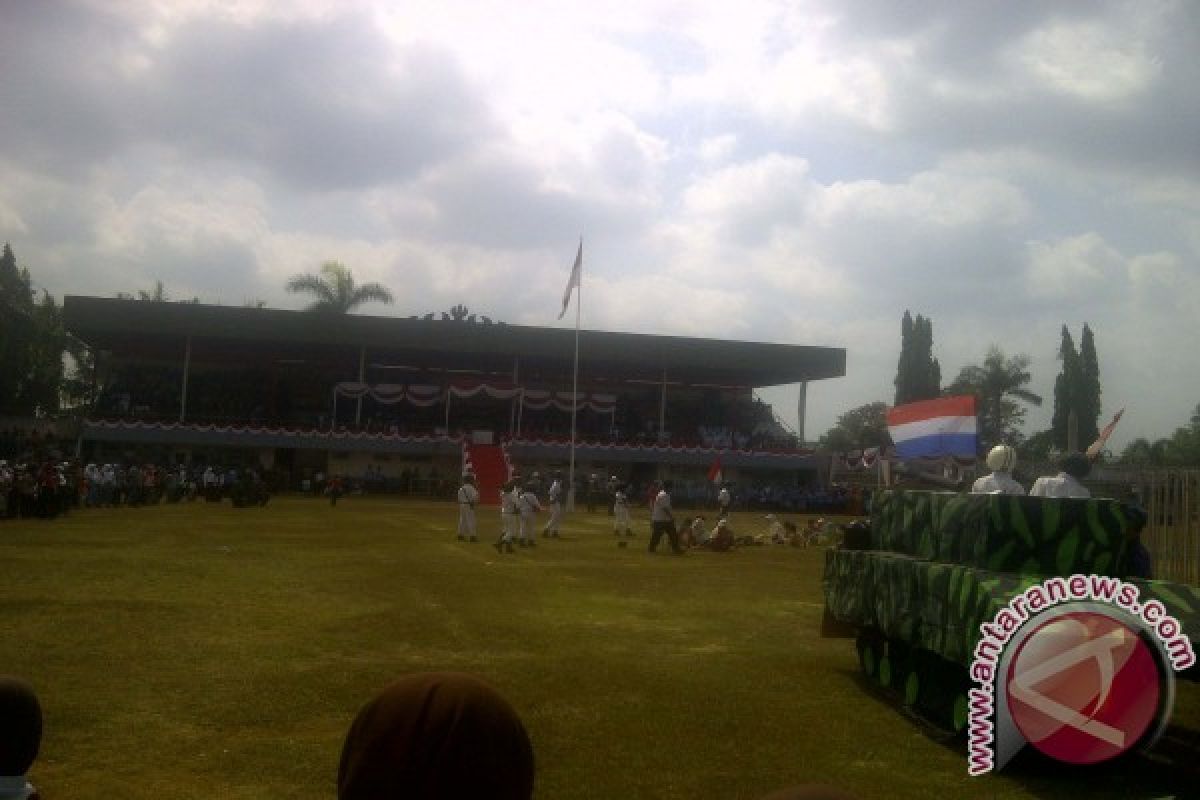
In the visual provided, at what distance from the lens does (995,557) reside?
252 inches

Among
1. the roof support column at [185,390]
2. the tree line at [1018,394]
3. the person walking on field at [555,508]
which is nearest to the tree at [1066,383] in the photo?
the tree line at [1018,394]

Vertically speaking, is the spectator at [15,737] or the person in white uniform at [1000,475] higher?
the person in white uniform at [1000,475]

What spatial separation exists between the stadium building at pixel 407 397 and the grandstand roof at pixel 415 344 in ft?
0.27

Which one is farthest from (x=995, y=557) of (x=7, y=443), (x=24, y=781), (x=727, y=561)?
(x=7, y=443)

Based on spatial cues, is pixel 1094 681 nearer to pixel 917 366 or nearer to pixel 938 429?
pixel 938 429


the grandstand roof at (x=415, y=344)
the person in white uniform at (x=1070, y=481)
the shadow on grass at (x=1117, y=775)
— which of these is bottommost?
the shadow on grass at (x=1117, y=775)

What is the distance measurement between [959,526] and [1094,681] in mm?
3321

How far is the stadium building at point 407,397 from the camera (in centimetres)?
4559

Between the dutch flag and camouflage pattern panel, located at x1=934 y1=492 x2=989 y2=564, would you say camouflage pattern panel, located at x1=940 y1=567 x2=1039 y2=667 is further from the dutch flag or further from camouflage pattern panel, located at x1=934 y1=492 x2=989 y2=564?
the dutch flag

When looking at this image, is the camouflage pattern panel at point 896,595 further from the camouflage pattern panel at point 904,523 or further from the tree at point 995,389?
the tree at point 995,389

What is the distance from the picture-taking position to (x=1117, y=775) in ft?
19.0

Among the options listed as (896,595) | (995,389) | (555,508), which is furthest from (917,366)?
(896,595)

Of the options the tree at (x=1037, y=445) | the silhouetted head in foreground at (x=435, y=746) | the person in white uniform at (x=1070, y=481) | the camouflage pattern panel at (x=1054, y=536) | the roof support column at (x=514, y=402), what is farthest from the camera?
the tree at (x=1037, y=445)

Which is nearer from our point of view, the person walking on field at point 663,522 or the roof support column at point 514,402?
the person walking on field at point 663,522
